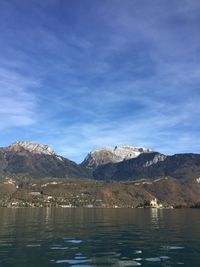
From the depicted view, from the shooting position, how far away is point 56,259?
54.8 meters

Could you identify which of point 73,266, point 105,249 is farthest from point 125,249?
point 73,266

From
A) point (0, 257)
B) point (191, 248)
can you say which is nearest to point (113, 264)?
point (0, 257)

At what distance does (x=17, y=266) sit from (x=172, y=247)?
2992 cm

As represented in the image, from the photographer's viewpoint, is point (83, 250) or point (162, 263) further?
point (83, 250)

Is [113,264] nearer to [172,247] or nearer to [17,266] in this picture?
[17,266]

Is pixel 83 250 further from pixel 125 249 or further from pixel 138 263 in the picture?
pixel 138 263

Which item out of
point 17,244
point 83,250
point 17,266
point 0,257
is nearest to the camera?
point 17,266

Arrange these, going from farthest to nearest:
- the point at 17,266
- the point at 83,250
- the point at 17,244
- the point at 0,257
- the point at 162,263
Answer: the point at 17,244 < the point at 83,250 < the point at 0,257 < the point at 162,263 < the point at 17,266

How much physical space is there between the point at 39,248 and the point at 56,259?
12119 millimetres

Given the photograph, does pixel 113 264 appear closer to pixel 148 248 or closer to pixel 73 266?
pixel 73 266

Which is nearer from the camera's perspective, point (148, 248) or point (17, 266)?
point (17, 266)

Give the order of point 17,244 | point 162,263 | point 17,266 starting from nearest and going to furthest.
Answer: point 17,266 < point 162,263 < point 17,244

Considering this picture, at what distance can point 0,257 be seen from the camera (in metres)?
56.1

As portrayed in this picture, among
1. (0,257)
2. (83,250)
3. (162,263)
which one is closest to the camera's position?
(162,263)
